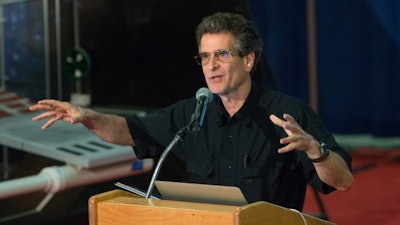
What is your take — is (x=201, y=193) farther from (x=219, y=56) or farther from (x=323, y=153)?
(x=219, y=56)

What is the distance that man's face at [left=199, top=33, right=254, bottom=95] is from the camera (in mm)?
2064

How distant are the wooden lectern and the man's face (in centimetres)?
43

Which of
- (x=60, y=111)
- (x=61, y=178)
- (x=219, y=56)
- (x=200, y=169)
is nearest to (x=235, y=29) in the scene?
(x=219, y=56)

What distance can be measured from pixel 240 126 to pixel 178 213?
0.58m

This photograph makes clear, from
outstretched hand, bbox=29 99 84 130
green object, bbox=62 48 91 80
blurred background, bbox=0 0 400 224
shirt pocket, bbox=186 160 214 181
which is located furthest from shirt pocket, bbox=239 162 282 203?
green object, bbox=62 48 91 80

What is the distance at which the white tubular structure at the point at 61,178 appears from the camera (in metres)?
3.16

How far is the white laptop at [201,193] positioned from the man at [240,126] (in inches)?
13.0

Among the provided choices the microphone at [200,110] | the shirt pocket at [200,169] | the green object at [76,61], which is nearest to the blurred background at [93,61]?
the green object at [76,61]

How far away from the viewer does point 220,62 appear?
2.07 m

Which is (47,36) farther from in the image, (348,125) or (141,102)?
(348,125)

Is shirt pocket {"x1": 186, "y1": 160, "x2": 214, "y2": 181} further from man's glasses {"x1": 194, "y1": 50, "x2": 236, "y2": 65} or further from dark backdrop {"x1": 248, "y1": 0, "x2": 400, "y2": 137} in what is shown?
dark backdrop {"x1": 248, "y1": 0, "x2": 400, "y2": 137}

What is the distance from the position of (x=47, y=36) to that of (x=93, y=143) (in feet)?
2.52

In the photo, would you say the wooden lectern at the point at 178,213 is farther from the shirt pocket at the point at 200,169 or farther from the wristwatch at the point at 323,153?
the shirt pocket at the point at 200,169

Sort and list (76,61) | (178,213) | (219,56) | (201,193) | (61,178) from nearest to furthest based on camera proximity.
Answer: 1. (178,213)
2. (201,193)
3. (219,56)
4. (61,178)
5. (76,61)
